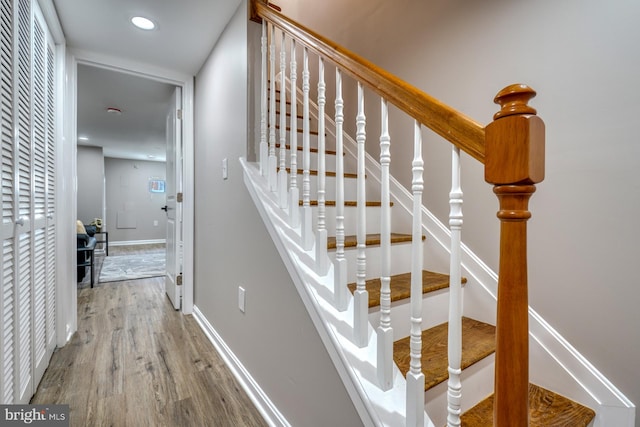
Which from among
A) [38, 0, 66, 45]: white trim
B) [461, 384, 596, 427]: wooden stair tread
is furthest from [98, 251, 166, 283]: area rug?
[461, 384, 596, 427]: wooden stair tread

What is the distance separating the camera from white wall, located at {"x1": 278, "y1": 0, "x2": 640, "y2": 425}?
1033mm

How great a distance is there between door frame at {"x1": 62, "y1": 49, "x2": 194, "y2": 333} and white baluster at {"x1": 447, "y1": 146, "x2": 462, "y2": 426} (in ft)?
7.79

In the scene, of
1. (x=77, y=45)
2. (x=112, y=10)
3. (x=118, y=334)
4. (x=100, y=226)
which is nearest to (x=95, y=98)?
(x=77, y=45)

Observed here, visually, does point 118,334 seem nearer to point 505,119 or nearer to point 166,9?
point 166,9

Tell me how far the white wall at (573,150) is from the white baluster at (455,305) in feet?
2.75

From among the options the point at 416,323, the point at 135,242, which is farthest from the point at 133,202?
the point at 416,323

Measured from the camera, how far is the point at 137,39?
6.59 ft

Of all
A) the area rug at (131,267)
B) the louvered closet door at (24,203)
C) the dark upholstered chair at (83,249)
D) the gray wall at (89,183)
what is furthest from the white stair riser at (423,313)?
the gray wall at (89,183)

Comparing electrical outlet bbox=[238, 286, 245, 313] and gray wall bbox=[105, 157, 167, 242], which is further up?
gray wall bbox=[105, 157, 167, 242]

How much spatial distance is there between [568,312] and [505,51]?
117 centimetres

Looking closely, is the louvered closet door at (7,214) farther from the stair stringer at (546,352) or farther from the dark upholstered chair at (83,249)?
the dark upholstered chair at (83,249)

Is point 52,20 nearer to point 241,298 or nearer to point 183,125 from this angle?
point 183,125

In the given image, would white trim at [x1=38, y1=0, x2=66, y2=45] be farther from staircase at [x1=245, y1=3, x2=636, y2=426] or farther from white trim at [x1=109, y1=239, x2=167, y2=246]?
white trim at [x1=109, y1=239, x2=167, y2=246]

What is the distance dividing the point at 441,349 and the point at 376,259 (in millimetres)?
468
